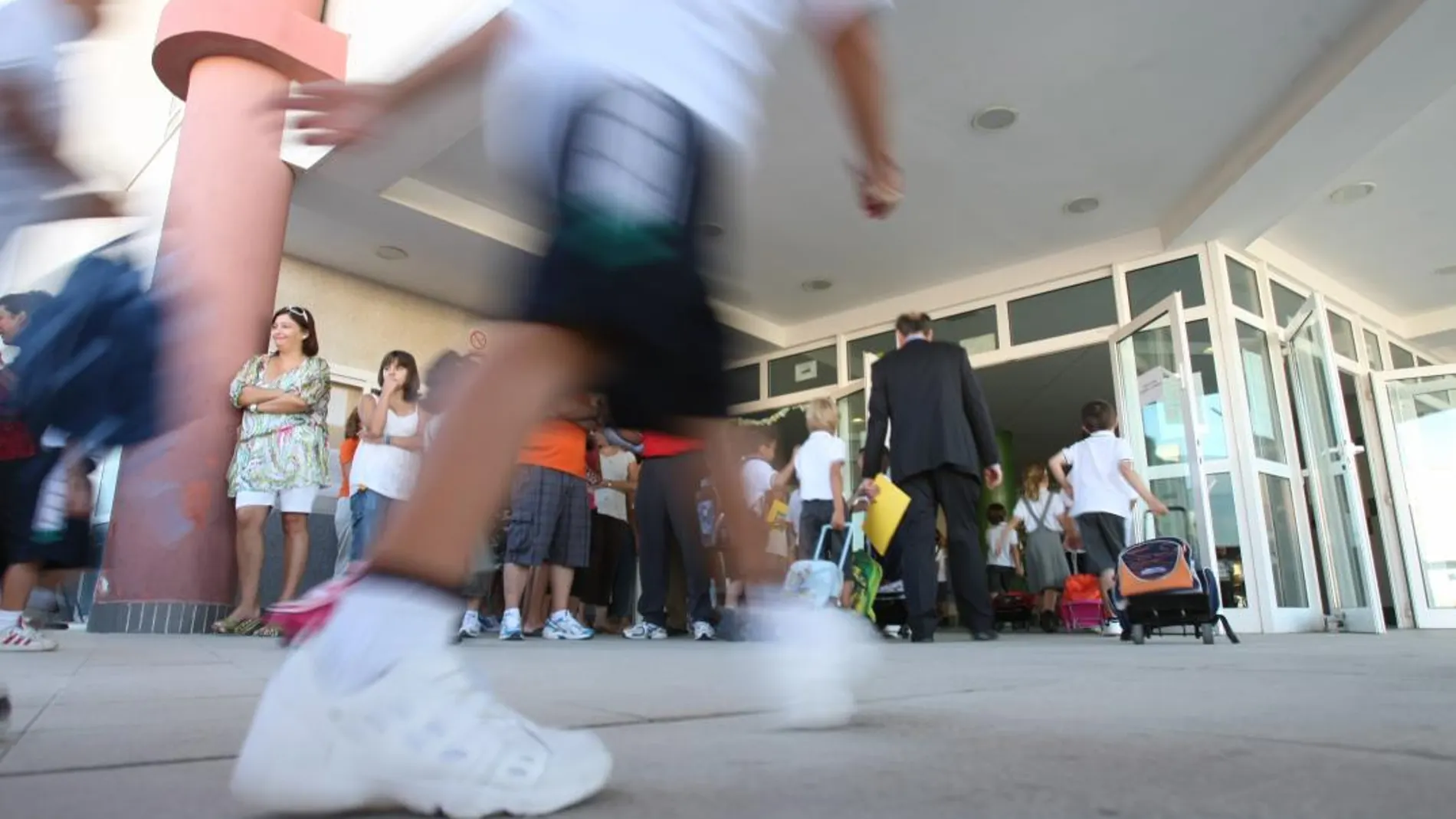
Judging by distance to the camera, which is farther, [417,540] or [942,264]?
[942,264]

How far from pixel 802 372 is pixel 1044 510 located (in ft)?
10.8

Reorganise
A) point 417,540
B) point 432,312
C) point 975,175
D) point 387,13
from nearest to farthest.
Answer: point 417,540
point 387,13
point 975,175
point 432,312

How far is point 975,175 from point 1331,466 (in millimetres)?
4060

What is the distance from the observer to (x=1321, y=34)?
219 inches

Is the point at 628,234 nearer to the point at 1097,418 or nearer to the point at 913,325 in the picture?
the point at 913,325

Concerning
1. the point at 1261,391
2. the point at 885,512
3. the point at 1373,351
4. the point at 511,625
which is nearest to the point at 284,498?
the point at 511,625

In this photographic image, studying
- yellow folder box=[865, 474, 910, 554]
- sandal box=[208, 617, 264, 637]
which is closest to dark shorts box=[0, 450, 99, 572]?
sandal box=[208, 617, 264, 637]

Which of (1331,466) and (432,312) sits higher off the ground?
(432,312)

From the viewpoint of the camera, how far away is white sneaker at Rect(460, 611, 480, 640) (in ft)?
15.2

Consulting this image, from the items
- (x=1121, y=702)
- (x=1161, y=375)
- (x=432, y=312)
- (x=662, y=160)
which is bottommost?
(x=1121, y=702)

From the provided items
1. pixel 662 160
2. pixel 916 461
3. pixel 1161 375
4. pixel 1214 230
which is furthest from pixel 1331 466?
pixel 662 160

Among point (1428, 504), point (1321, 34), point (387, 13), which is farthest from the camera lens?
point (1428, 504)

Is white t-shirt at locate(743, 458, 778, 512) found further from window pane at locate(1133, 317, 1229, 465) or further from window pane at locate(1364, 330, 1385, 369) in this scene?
window pane at locate(1364, 330, 1385, 369)

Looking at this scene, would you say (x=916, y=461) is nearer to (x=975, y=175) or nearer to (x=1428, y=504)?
(x=975, y=175)
